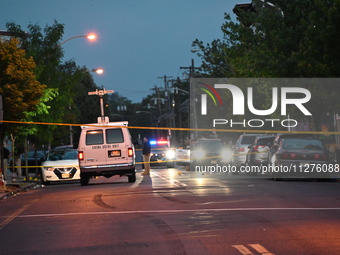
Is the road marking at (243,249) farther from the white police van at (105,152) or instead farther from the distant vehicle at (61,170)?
the distant vehicle at (61,170)

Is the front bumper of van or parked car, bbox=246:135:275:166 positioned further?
parked car, bbox=246:135:275:166

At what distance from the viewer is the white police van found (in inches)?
1117

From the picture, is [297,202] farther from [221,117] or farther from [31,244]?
[221,117]

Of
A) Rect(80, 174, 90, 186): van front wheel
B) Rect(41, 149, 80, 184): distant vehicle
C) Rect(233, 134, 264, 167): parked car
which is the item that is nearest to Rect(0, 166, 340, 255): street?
Rect(80, 174, 90, 186): van front wheel

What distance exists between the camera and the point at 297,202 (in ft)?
54.3

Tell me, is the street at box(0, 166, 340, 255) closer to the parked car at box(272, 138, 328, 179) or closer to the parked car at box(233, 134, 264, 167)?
the parked car at box(272, 138, 328, 179)

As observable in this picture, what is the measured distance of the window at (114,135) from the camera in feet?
93.8

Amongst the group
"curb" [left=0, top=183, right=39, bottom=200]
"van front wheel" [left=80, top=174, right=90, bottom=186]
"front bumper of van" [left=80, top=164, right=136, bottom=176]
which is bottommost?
"curb" [left=0, top=183, right=39, bottom=200]

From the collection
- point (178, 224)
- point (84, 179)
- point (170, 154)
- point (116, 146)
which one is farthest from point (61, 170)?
point (178, 224)

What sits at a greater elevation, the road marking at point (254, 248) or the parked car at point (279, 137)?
the parked car at point (279, 137)

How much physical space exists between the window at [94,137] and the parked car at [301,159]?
6643 mm

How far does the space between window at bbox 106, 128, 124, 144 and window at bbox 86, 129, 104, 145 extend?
0.86ft

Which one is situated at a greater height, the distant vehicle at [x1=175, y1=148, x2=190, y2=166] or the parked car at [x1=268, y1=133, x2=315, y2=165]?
the parked car at [x1=268, y1=133, x2=315, y2=165]

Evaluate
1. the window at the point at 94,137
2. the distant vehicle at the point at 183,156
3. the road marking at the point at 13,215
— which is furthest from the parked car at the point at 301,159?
→ the distant vehicle at the point at 183,156
